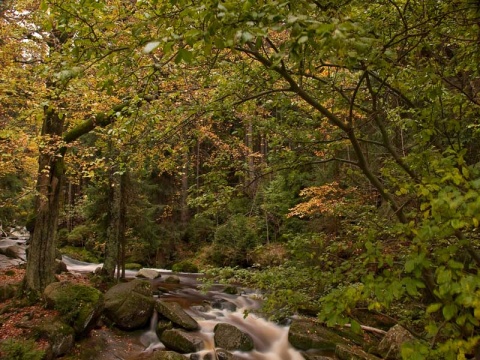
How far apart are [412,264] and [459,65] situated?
2.62 metres

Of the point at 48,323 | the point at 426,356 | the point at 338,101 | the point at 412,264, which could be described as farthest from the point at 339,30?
the point at 48,323

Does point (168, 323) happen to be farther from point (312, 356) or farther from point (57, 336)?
point (312, 356)

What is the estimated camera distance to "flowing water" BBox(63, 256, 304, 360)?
8758 millimetres

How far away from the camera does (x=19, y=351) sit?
251 inches

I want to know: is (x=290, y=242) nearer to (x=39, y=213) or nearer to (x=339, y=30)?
(x=339, y=30)

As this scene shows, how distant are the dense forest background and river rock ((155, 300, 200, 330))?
10.8ft

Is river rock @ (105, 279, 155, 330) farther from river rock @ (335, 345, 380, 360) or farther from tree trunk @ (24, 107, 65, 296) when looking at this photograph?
river rock @ (335, 345, 380, 360)

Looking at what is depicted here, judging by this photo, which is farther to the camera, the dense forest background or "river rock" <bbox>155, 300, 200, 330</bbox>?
"river rock" <bbox>155, 300, 200, 330</bbox>

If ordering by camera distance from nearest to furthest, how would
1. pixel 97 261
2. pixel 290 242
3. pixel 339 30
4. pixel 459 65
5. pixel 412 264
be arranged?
pixel 339 30, pixel 412 264, pixel 459 65, pixel 290 242, pixel 97 261

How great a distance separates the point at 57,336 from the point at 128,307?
214cm

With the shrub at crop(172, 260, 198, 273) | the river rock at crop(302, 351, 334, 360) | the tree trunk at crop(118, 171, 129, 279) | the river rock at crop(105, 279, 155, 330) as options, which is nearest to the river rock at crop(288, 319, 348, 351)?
the river rock at crop(302, 351, 334, 360)

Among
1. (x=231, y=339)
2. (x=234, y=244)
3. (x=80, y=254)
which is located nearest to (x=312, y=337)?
(x=231, y=339)

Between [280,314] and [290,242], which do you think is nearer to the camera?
[290,242]

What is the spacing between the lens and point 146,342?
8.76 m
